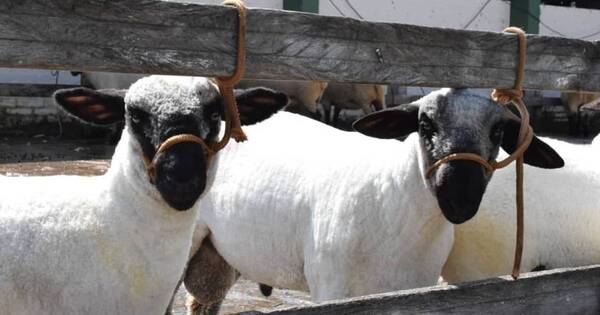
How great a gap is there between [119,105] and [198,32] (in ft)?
2.57

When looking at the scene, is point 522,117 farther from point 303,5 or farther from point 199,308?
point 303,5

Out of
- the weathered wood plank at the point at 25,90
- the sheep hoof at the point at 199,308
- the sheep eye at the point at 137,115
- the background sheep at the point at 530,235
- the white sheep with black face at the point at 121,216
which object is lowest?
the weathered wood plank at the point at 25,90

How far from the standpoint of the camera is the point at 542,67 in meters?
3.25

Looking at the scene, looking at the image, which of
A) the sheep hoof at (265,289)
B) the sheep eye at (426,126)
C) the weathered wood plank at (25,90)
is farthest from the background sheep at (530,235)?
the weathered wood plank at (25,90)

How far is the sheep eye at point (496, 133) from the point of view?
3307 mm

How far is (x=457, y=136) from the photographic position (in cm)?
318

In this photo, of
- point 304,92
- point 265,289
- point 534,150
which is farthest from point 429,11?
point 534,150

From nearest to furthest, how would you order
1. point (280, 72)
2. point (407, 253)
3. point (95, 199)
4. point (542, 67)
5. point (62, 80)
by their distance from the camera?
1. point (280, 72)
2. point (95, 199)
3. point (542, 67)
4. point (407, 253)
5. point (62, 80)

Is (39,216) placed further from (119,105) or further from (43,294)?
(119,105)

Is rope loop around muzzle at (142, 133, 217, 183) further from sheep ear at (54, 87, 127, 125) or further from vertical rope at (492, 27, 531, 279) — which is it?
vertical rope at (492, 27, 531, 279)

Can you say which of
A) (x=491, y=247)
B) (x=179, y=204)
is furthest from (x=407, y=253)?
(x=179, y=204)

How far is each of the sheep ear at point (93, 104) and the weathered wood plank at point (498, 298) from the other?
938mm

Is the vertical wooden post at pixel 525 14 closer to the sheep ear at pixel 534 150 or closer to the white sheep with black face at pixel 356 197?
the white sheep with black face at pixel 356 197

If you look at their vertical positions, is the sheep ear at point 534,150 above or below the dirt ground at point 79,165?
above
